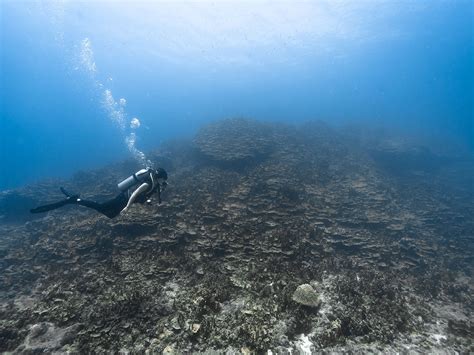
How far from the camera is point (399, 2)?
35.9 meters

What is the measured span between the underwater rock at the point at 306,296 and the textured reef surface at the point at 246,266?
0.18 ft

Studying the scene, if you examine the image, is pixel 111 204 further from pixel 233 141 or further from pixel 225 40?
pixel 225 40

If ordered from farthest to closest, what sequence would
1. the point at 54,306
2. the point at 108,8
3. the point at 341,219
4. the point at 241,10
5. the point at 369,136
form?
1. the point at 241,10
2. the point at 108,8
3. the point at 369,136
4. the point at 341,219
5. the point at 54,306

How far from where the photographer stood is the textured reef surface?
6.36 metres

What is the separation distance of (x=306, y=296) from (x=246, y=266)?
2.18 m

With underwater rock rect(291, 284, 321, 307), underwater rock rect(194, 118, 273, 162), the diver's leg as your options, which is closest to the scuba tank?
the diver's leg

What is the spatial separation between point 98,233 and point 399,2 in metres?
47.5

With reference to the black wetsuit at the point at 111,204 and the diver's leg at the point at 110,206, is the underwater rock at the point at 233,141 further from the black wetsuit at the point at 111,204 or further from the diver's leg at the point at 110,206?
the diver's leg at the point at 110,206

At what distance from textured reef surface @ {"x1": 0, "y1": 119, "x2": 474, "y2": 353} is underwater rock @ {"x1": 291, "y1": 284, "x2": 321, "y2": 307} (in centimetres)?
6

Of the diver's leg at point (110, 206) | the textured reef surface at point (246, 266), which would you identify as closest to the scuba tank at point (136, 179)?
the diver's leg at point (110, 206)

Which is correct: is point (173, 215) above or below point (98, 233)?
above

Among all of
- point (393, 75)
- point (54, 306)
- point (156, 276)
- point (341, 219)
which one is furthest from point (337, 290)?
point (393, 75)

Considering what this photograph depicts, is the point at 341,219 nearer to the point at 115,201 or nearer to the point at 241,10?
the point at 115,201

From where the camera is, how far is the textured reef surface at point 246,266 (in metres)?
6.36
